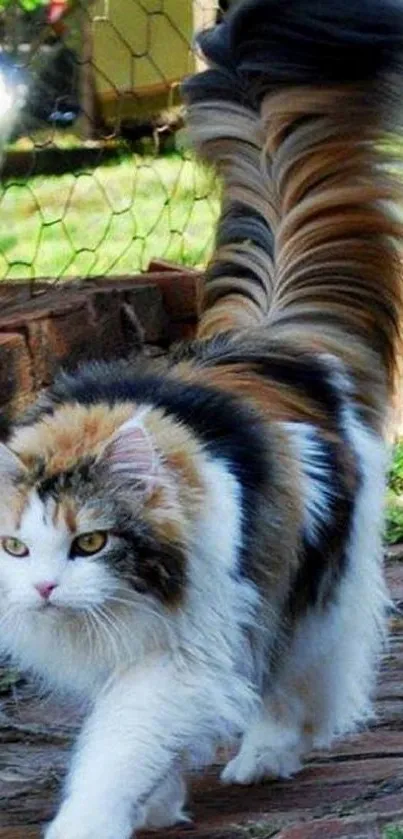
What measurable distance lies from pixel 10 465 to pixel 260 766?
0.89 metres

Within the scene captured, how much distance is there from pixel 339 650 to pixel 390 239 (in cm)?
94

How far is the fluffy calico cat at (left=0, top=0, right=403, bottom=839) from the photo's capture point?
3.31m

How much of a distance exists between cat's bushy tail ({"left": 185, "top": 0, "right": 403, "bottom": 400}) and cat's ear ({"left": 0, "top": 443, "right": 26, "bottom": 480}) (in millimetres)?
920

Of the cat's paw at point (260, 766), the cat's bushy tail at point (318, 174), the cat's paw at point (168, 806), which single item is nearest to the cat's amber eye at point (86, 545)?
the cat's paw at point (168, 806)

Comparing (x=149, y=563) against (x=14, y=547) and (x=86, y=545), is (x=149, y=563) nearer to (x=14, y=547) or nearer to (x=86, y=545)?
(x=86, y=545)

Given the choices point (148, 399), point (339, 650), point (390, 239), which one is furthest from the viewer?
point (390, 239)

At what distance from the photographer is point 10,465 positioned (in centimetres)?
340

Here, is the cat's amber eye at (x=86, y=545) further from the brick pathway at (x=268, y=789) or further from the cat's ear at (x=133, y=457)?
the brick pathway at (x=268, y=789)

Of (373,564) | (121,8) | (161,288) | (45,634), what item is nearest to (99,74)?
(121,8)

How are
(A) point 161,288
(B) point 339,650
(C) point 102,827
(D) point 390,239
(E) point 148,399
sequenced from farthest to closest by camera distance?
(A) point 161,288
(D) point 390,239
(B) point 339,650
(E) point 148,399
(C) point 102,827

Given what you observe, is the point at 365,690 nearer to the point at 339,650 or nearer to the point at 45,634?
the point at 339,650

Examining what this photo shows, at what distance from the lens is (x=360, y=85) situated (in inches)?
168

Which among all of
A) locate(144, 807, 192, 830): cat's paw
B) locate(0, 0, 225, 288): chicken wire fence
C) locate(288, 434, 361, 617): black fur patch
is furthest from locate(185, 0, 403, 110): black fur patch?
locate(0, 0, 225, 288): chicken wire fence

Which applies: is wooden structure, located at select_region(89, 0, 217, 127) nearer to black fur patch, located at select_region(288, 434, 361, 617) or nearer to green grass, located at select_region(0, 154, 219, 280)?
green grass, located at select_region(0, 154, 219, 280)
